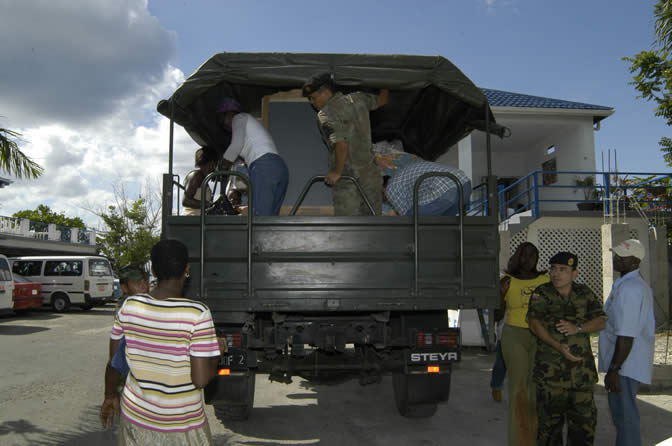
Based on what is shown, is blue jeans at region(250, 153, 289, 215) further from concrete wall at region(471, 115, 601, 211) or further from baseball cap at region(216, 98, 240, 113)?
concrete wall at region(471, 115, 601, 211)

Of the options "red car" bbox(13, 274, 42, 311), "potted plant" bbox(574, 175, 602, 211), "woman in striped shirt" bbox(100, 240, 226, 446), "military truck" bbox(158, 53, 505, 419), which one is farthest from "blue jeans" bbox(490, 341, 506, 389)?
"red car" bbox(13, 274, 42, 311)

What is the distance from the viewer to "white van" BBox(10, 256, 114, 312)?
17.7m

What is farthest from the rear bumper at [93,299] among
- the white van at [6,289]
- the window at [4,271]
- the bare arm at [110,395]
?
the bare arm at [110,395]

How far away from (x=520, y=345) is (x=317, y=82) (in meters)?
2.73

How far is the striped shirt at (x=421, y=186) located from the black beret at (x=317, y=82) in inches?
39.2

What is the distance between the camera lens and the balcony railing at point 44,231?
89.6 feet

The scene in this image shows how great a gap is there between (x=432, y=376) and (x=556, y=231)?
28.2ft

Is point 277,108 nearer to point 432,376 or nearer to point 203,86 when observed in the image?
point 203,86

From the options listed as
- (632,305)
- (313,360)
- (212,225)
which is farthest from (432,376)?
(212,225)

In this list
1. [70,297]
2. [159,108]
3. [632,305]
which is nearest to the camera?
[632,305]

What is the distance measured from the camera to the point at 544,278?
4434 millimetres

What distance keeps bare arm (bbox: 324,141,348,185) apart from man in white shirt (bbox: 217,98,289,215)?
1.88 feet

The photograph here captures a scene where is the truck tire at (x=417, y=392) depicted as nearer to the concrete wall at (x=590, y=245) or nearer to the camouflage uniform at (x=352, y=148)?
the camouflage uniform at (x=352, y=148)

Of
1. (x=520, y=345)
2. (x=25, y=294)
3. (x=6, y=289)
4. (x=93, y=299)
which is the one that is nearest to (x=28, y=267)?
(x=93, y=299)
